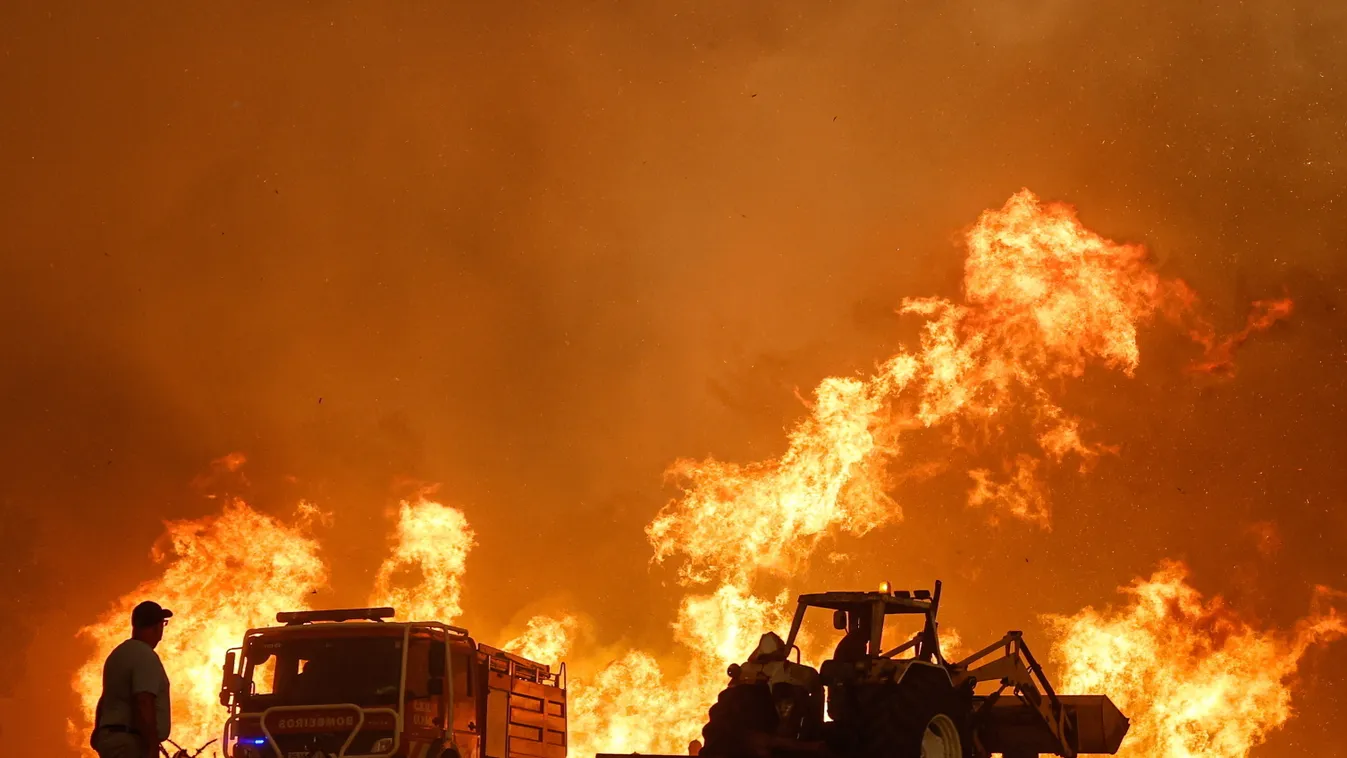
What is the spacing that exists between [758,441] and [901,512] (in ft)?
12.8

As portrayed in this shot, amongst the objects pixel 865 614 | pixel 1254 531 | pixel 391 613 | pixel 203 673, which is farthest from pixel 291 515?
pixel 1254 531

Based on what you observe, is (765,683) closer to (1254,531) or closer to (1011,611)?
(1011,611)

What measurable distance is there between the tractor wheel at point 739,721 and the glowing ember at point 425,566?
2044cm

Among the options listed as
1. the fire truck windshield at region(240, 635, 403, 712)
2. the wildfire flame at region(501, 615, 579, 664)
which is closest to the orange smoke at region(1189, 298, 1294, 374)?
the wildfire flame at region(501, 615, 579, 664)

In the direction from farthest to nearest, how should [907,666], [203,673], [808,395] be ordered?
[808,395] → [203,673] → [907,666]

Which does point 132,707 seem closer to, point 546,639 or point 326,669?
point 326,669

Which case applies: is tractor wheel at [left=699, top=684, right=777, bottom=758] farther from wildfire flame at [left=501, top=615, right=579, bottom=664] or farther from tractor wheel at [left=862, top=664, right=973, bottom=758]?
wildfire flame at [left=501, top=615, right=579, bottom=664]

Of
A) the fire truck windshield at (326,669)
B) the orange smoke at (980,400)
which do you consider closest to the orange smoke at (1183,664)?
the orange smoke at (980,400)

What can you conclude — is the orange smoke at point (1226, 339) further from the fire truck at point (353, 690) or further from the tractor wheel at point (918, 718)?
the fire truck at point (353, 690)

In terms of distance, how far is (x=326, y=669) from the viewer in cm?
1562

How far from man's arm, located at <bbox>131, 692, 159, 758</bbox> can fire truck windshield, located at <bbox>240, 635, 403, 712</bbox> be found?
22.0 ft

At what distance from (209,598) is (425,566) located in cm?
512

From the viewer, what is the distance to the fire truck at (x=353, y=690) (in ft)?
49.2

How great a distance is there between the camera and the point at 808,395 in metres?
31.9
